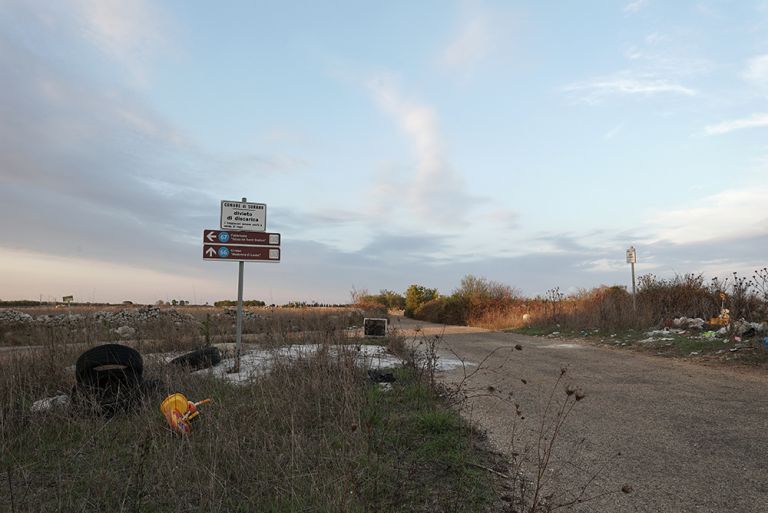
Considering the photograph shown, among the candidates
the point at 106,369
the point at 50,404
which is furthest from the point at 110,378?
the point at 50,404

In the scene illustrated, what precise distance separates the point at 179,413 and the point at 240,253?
5233mm

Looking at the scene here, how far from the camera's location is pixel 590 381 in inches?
319

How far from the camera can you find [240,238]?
977 cm

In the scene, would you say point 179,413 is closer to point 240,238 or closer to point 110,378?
point 110,378

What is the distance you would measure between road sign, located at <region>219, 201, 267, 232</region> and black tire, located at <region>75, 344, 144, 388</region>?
382 cm

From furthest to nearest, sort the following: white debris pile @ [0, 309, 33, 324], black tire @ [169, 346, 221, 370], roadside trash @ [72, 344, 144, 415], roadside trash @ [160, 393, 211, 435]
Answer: white debris pile @ [0, 309, 33, 324] < black tire @ [169, 346, 221, 370] < roadside trash @ [72, 344, 144, 415] < roadside trash @ [160, 393, 211, 435]

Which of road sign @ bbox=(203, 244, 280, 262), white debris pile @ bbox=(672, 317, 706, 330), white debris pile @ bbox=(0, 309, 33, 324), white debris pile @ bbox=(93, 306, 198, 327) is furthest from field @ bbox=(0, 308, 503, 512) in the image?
white debris pile @ bbox=(0, 309, 33, 324)

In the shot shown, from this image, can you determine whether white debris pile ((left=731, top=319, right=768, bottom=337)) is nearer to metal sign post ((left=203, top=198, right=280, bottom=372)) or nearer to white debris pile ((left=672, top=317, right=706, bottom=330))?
white debris pile ((left=672, top=317, right=706, bottom=330))

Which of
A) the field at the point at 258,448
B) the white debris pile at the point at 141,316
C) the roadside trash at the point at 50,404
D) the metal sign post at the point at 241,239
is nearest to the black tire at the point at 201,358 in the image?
the metal sign post at the point at 241,239

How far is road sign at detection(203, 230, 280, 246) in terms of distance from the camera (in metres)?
9.55

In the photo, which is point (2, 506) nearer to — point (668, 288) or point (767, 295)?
point (767, 295)

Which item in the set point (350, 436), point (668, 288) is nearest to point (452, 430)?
point (350, 436)

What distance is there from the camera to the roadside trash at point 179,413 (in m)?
4.72

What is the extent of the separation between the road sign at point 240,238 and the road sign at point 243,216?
0.10m
